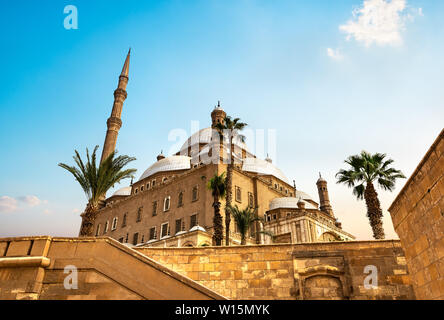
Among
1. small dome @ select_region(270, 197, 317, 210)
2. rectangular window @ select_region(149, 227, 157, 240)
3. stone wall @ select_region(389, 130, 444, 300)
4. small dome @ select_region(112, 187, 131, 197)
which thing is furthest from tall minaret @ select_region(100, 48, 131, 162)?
stone wall @ select_region(389, 130, 444, 300)

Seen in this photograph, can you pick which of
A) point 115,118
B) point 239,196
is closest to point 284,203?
point 239,196

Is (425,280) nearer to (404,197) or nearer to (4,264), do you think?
(404,197)

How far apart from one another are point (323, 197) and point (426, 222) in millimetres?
36387

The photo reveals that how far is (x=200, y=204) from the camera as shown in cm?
2703

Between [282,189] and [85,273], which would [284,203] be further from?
[85,273]

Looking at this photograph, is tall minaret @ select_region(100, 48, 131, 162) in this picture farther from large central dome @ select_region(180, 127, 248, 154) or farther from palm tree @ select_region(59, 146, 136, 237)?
palm tree @ select_region(59, 146, 136, 237)

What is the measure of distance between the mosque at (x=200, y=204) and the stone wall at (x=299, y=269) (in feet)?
43.1

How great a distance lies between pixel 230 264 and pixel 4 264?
18.8 feet

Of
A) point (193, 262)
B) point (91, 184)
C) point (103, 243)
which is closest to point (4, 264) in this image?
point (103, 243)

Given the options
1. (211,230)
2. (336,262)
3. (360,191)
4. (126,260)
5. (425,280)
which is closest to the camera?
(425,280)

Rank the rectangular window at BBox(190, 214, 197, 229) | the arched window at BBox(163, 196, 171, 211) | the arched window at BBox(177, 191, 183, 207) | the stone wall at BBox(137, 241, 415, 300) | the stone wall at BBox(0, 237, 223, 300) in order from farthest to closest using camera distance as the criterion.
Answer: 1. the arched window at BBox(163, 196, 171, 211)
2. the arched window at BBox(177, 191, 183, 207)
3. the rectangular window at BBox(190, 214, 197, 229)
4. the stone wall at BBox(137, 241, 415, 300)
5. the stone wall at BBox(0, 237, 223, 300)

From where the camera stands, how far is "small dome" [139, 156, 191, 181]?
35.7m
